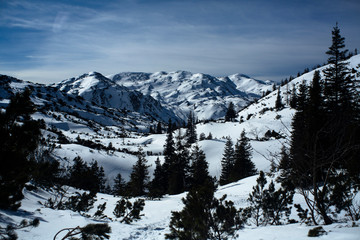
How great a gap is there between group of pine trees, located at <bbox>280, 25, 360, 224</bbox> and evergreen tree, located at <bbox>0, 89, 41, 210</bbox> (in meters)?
7.40

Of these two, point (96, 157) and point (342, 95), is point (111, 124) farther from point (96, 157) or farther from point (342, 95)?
point (342, 95)

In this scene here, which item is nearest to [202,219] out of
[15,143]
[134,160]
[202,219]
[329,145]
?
[202,219]

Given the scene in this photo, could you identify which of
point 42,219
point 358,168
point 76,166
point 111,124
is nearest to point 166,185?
point 76,166

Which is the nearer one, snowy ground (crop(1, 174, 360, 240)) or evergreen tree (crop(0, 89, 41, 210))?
evergreen tree (crop(0, 89, 41, 210))

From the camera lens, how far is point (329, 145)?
33.6 ft

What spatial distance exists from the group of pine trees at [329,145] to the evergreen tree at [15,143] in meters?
7.40

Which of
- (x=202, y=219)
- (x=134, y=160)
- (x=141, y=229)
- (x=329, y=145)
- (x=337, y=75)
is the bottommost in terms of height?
(x=141, y=229)

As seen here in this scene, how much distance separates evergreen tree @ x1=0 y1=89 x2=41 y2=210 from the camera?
377cm

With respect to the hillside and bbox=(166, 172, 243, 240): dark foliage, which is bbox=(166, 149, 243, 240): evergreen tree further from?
the hillside

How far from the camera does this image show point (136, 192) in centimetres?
3070

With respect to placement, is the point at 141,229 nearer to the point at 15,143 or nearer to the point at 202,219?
the point at 202,219

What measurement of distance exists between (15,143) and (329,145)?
13124mm

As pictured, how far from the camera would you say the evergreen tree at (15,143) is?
377 centimetres

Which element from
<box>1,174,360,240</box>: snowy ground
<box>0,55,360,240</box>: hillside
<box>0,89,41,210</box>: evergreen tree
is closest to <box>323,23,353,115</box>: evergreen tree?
<box>0,55,360,240</box>: hillside
